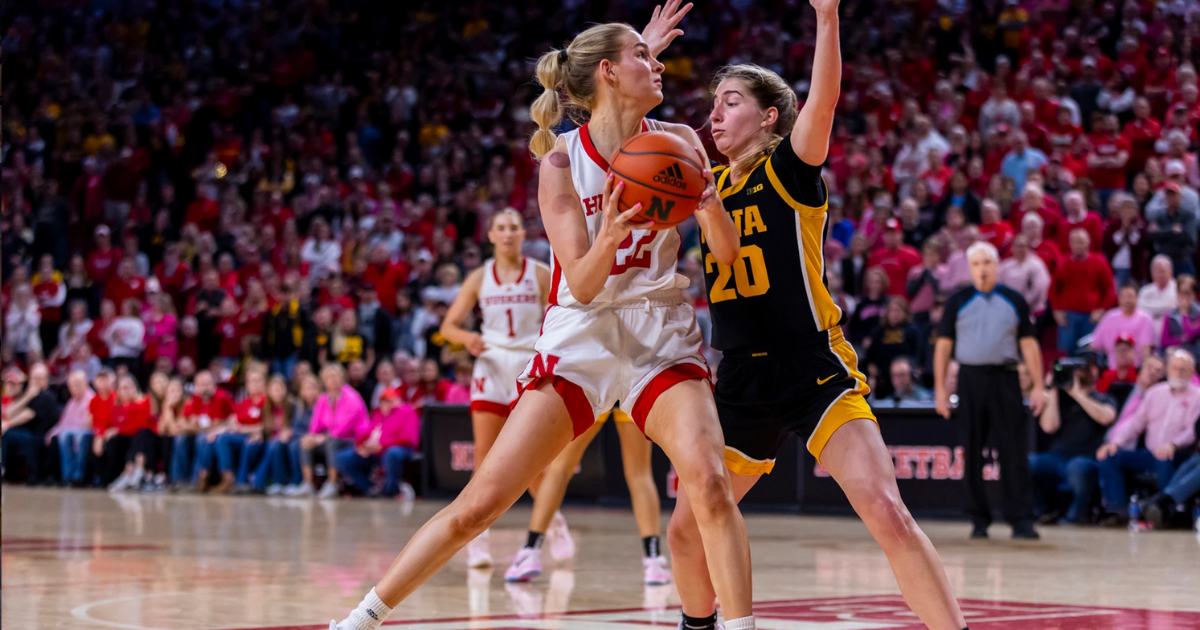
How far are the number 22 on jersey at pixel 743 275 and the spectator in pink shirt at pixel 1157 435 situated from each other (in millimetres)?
7809

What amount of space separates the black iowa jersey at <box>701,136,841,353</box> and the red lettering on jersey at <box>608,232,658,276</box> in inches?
8.1

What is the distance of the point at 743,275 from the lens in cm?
445

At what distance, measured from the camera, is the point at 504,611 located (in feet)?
20.4

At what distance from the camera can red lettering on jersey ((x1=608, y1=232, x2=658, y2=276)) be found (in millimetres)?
4289

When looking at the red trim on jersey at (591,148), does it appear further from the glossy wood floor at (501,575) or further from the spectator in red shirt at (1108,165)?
the spectator in red shirt at (1108,165)

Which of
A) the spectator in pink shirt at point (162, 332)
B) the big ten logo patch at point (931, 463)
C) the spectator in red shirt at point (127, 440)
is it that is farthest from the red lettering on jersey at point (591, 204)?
the spectator in pink shirt at point (162, 332)

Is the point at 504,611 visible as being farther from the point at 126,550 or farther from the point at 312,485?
the point at 312,485

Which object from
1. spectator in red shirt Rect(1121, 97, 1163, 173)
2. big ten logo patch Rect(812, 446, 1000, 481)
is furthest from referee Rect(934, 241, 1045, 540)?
spectator in red shirt Rect(1121, 97, 1163, 173)

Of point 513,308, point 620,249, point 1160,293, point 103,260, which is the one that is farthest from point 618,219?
point 103,260

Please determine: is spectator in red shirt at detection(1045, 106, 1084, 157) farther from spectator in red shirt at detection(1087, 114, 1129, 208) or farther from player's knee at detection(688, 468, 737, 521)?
player's knee at detection(688, 468, 737, 521)

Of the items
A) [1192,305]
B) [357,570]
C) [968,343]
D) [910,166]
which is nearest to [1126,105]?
[910,166]

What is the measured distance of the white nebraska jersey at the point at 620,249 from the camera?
14.1ft

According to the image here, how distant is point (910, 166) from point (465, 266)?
5.45 metres

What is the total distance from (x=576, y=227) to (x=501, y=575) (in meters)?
4.14
